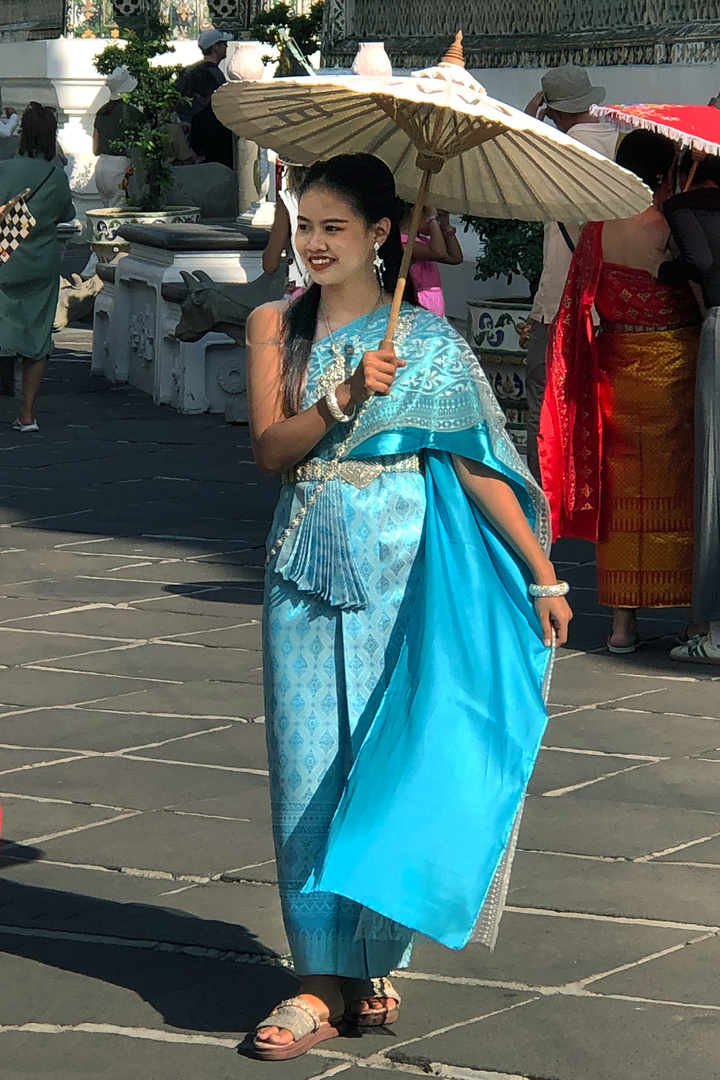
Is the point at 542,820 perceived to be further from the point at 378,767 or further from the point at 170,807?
the point at 378,767

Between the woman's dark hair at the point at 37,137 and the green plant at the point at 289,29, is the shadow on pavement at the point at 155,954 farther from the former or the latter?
the green plant at the point at 289,29

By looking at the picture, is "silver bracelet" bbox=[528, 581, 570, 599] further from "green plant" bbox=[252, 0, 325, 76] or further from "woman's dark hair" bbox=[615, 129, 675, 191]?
"green plant" bbox=[252, 0, 325, 76]

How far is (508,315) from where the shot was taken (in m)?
9.19

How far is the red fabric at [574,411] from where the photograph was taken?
5.96m

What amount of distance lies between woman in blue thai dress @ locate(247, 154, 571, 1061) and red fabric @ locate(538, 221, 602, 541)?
263 cm

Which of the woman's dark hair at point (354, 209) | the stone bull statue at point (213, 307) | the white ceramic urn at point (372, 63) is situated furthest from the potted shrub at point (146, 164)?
the woman's dark hair at point (354, 209)

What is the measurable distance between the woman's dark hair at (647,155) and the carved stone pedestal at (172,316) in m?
4.98

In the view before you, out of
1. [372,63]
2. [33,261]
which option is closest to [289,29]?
[33,261]

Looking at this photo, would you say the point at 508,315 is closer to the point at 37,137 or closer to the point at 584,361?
the point at 37,137

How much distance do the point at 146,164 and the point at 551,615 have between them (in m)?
10.5

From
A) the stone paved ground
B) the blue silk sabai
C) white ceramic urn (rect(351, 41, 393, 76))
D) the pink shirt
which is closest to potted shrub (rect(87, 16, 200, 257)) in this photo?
white ceramic urn (rect(351, 41, 393, 76))

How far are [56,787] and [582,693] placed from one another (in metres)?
1.64

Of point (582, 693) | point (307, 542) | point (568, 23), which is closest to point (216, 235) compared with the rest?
point (568, 23)

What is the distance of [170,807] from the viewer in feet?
14.8
